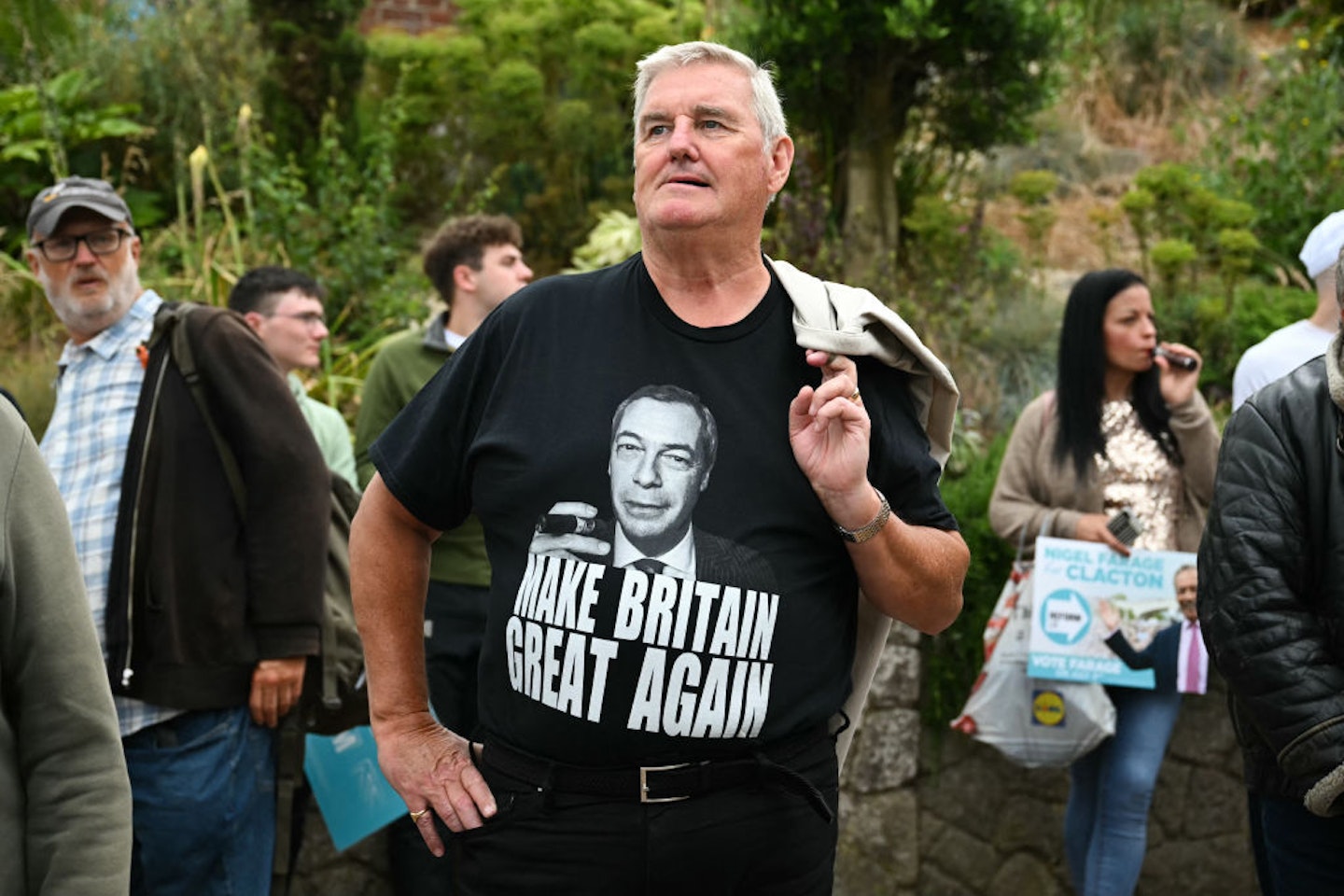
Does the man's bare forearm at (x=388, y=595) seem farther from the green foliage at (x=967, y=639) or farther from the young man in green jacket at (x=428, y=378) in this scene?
the green foliage at (x=967, y=639)

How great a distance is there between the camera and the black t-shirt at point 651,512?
267cm

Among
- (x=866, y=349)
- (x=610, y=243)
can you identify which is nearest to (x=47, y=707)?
(x=866, y=349)

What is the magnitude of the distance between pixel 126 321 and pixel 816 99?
5981mm

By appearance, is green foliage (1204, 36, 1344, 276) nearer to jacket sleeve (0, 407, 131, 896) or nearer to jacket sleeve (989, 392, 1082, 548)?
jacket sleeve (989, 392, 1082, 548)

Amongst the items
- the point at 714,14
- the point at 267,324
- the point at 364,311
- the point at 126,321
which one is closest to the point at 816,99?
the point at 714,14

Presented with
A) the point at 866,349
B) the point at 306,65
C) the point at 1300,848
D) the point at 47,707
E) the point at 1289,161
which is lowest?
the point at 1300,848

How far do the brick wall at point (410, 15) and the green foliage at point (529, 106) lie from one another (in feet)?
3.85

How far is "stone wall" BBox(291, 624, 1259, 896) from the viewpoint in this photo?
19.7 ft

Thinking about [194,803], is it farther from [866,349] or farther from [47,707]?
[866,349]

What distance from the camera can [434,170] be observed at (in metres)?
11.4

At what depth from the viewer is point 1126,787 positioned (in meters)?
5.13

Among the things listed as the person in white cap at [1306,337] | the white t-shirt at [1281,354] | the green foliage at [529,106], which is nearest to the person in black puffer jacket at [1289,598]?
the person in white cap at [1306,337]

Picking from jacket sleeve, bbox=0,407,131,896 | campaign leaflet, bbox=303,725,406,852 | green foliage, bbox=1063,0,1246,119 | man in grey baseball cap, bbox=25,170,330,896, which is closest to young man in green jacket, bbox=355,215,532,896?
campaign leaflet, bbox=303,725,406,852

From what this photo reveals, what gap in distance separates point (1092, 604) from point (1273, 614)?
2.11 metres
